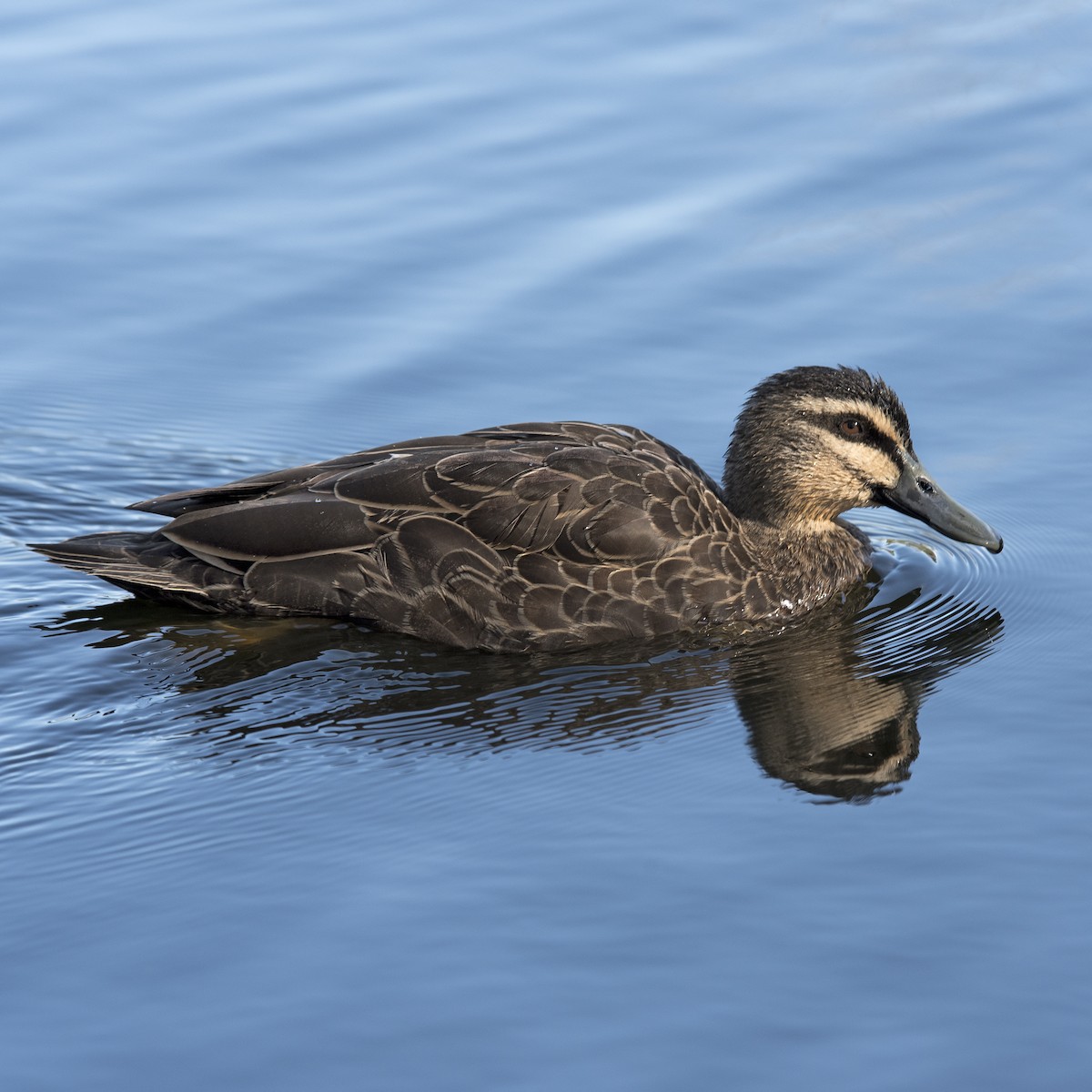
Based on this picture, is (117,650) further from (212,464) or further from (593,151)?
(593,151)

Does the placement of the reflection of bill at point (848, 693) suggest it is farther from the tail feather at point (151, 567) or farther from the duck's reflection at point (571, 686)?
the tail feather at point (151, 567)

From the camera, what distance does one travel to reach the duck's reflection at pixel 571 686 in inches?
340

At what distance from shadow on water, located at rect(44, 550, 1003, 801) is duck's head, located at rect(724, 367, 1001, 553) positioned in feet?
1.94

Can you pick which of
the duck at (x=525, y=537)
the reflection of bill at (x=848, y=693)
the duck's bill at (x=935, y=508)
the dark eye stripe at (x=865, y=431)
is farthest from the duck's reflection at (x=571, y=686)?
the dark eye stripe at (x=865, y=431)

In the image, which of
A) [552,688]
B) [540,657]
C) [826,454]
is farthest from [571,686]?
[826,454]

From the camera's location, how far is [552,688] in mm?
9219

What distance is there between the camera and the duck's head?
10.3 m

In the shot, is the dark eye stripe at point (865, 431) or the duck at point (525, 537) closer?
the duck at point (525, 537)

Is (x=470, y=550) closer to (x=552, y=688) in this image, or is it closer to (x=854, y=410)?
(x=552, y=688)


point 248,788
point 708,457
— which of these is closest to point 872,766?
point 248,788

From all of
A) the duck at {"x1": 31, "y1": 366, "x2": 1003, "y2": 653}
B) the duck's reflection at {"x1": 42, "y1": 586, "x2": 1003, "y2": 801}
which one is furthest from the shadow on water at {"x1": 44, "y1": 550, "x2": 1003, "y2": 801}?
the duck at {"x1": 31, "y1": 366, "x2": 1003, "y2": 653}

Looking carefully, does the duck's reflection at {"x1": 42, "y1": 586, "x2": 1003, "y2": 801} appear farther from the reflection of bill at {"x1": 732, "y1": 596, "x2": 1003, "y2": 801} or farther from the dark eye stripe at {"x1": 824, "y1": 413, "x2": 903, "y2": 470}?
the dark eye stripe at {"x1": 824, "y1": 413, "x2": 903, "y2": 470}

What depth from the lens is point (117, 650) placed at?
9.59 metres

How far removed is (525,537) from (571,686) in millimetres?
900
